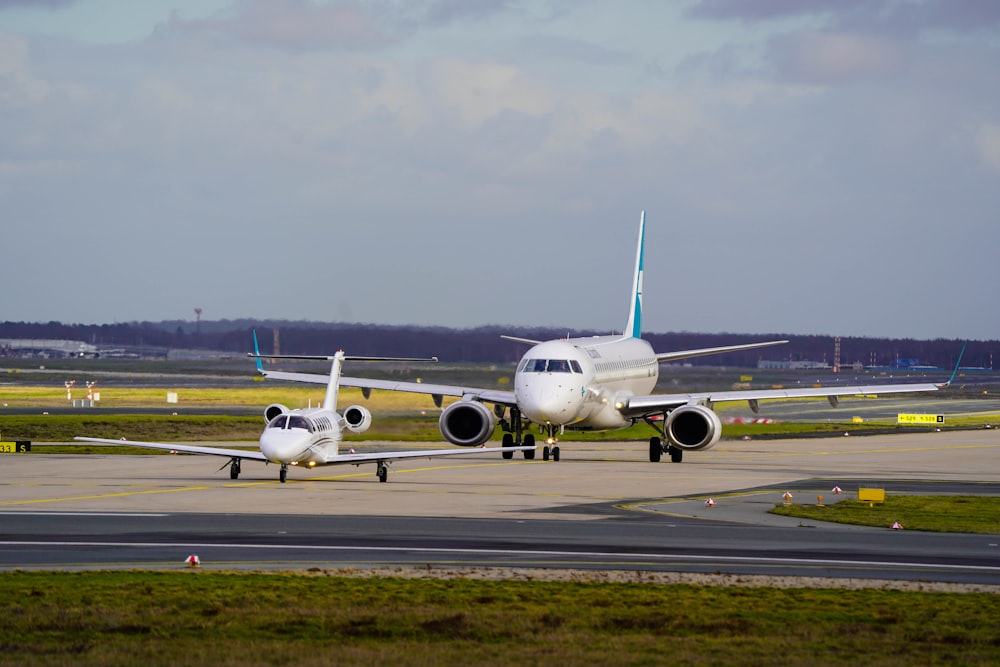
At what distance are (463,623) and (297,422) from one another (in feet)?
76.3

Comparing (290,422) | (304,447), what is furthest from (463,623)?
(290,422)

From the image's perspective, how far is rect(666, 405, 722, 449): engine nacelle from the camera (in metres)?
53.1

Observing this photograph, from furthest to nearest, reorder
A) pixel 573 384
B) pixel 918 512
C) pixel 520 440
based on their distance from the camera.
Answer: pixel 520 440, pixel 573 384, pixel 918 512

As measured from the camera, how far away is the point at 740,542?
89.4ft

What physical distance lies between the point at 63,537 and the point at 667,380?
91.3 m

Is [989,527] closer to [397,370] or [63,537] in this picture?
[63,537]

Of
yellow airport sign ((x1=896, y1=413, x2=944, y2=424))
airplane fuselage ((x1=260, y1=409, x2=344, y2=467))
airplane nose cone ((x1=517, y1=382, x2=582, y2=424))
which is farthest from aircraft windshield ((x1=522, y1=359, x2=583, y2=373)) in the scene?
yellow airport sign ((x1=896, y1=413, x2=944, y2=424))

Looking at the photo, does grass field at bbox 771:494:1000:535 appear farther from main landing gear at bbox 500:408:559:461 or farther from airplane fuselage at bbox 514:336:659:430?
main landing gear at bbox 500:408:559:461

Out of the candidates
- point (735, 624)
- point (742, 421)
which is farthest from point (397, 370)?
point (735, 624)

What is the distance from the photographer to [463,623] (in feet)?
58.5

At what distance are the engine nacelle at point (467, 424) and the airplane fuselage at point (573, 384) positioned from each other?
252cm

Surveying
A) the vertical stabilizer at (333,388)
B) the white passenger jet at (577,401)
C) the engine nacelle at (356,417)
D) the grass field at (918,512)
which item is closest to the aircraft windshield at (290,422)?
the vertical stabilizer at (333,388)

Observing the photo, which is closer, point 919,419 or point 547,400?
point 547,400

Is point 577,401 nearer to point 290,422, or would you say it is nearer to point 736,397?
point 736,397
